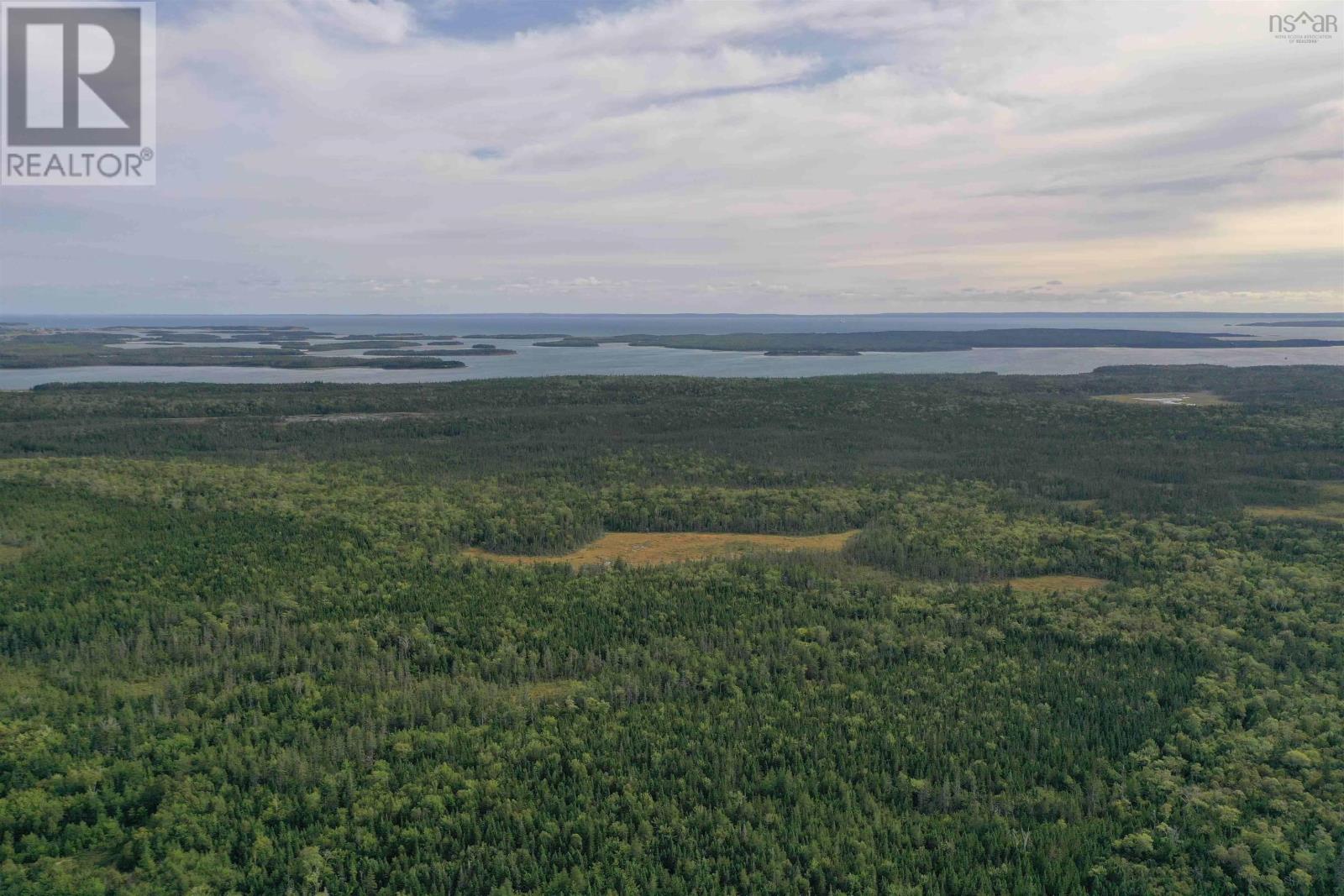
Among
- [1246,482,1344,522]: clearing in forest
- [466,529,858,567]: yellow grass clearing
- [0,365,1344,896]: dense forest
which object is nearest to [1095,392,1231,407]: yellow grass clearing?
[1246,482,1344,522]: clearing in forest

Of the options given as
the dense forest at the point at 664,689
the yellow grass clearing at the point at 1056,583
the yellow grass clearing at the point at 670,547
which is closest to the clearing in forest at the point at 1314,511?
the dense forest at the point at 664,689

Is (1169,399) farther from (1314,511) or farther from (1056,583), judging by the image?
(1056,583)

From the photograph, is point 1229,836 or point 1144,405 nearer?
point 1229,836

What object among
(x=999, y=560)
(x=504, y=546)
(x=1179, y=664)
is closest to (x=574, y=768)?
(x=1179, y=664)

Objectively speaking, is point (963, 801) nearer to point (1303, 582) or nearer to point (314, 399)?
point (1303, 582)

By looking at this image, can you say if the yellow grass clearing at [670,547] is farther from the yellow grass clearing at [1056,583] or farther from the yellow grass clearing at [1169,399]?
the yellow grass clearing at [1169,399]

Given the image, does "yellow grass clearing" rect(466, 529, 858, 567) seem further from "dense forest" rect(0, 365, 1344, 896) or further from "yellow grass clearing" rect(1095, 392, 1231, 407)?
"yellow grass clearing" rect(1095, 392, 1231, 407)
